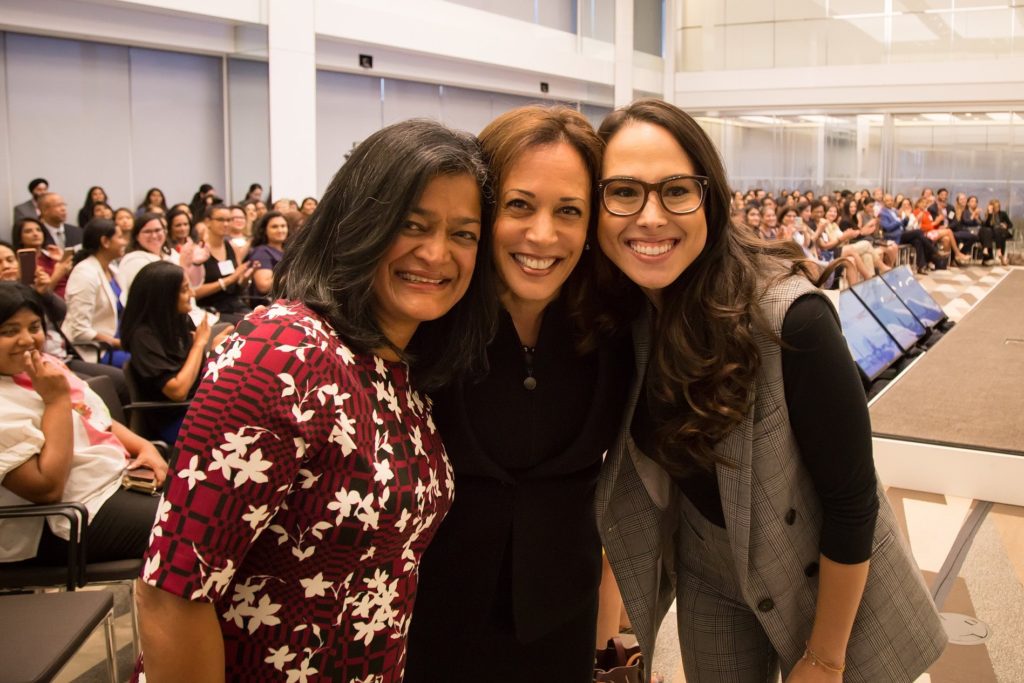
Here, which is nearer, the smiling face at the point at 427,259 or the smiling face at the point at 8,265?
the smiling face at the point at 427,259

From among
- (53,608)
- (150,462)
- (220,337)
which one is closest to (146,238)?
(220,337)

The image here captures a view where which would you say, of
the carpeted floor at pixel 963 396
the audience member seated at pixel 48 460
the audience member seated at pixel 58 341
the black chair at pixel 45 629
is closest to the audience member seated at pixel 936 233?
the carpeted floor at pixel 963 396

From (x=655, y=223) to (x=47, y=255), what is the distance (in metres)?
8.02

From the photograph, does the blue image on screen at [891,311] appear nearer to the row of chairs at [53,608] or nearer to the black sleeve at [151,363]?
the black sleeve at [151,363]

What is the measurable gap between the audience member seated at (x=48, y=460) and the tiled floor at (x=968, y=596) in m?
0.54

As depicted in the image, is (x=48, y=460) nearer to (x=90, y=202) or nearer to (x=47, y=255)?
(x=47, y=255)

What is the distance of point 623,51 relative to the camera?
21.9m

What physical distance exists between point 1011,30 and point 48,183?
68.8 feet

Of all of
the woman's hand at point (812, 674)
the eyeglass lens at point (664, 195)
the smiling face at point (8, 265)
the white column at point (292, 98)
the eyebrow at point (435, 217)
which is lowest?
the woman's hand at point (812, 674)

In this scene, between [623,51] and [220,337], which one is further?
[623,51]

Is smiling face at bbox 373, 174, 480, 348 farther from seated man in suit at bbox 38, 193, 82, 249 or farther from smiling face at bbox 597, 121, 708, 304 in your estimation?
seated man in suit at bbox 38, 193, 82, 249

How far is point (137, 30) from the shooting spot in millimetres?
12094

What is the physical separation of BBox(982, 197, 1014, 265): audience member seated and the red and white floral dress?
2261cm

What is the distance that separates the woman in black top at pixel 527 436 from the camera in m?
1.75
